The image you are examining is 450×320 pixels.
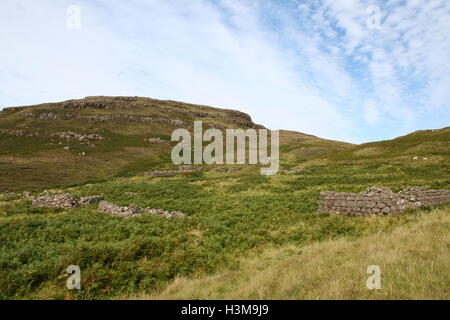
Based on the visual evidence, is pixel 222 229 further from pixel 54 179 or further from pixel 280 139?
pixel 280 139

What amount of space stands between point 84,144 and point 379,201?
Answer: 221ft

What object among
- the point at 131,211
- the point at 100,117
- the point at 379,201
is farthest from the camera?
the point at 100,117

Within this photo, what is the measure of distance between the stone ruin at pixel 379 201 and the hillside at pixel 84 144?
127 feet

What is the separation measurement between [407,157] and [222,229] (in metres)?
34.6

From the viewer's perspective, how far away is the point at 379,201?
48.4 feet

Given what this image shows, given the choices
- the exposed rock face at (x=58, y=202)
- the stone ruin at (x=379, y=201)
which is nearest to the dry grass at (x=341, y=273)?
the stone ruin at (x=379, y=201)

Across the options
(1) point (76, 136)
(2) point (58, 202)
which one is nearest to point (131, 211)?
(2) point (58, 202)

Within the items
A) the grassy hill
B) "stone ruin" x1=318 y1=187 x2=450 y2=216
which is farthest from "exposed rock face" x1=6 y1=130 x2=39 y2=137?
"stone ruin" x1=318 y1=187 x2=450 y2=216

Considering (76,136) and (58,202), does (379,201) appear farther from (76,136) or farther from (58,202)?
(76,136)

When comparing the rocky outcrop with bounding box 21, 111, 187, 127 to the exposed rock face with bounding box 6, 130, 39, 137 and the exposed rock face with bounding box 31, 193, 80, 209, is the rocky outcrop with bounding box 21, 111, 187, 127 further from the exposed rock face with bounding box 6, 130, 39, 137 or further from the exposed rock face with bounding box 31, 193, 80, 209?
the exposed rock face with bounding box 31, 193, 80, 209

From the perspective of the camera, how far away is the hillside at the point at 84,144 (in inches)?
1785

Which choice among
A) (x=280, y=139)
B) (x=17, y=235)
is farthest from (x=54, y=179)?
(x=280, y=139)

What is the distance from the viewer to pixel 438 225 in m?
10.9

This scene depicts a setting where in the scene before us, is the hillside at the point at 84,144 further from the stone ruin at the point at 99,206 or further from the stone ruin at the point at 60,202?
the stone ruin at the point at 99,206
